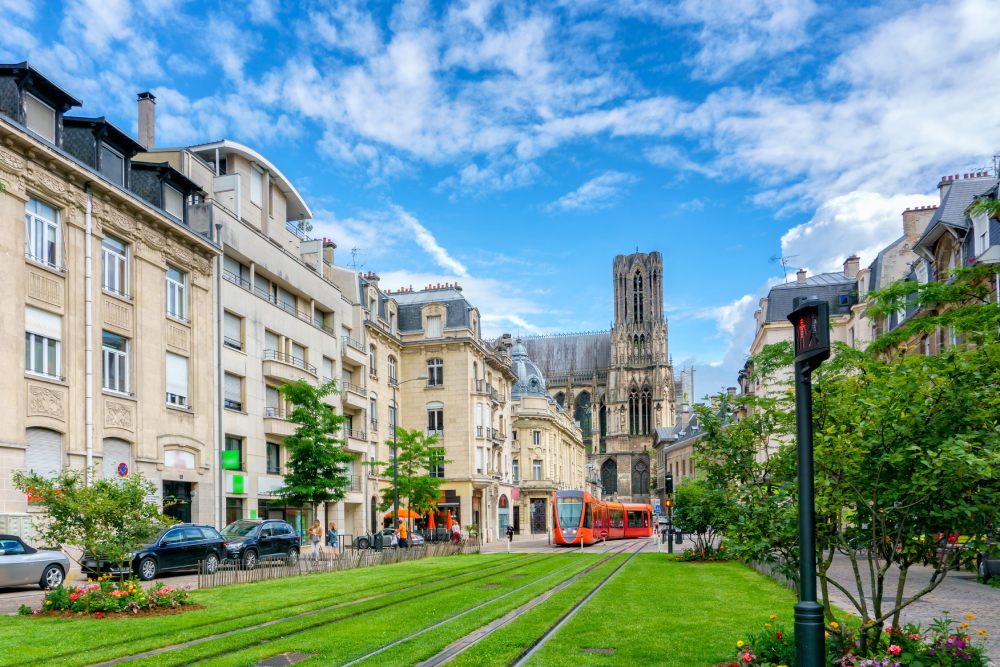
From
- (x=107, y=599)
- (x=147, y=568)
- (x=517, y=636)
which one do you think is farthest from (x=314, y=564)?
(x=517, y=636)

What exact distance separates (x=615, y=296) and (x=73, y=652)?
448ft

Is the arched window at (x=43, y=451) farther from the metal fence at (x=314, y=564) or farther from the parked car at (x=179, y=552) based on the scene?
the metal fence at (x=314, y=564)

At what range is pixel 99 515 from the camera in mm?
16047

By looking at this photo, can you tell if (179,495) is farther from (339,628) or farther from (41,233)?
(339,628)

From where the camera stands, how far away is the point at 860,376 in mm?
9242

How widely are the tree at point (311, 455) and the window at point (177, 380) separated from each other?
3.86 m

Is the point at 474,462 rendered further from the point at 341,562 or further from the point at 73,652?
the point at 73,652

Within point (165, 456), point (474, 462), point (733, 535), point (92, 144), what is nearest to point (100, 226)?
point (92, 144)

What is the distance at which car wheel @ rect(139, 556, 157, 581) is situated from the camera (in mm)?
22406

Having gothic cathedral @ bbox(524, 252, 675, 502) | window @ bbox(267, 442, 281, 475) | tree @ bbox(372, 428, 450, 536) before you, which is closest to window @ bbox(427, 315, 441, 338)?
tree @ bbox(372, 428, 450, 536)

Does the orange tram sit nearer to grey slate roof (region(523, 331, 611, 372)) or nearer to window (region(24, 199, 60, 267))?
window (region(24, 199, 60, 267))

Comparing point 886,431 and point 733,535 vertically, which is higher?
point 886,431

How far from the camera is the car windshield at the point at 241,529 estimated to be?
28.2 m

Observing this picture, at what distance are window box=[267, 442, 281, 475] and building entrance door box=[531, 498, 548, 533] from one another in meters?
47.4
